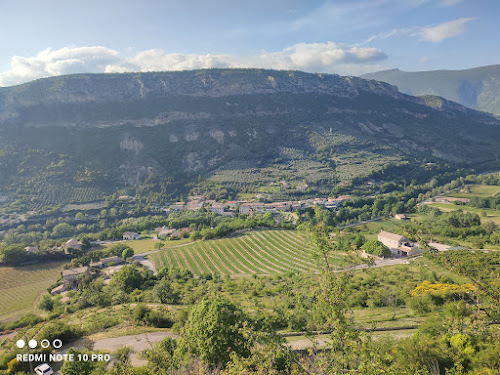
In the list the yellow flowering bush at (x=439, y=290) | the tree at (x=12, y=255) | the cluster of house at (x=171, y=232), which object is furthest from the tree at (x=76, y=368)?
the cluster of house at (x=171, y=232)

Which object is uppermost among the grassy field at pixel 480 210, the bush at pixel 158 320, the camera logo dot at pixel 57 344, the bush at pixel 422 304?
the camera logo dot at pixel 57 344

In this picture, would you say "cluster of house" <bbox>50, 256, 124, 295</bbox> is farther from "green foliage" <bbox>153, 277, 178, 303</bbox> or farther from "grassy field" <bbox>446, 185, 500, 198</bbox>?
"grassy field" <bbox>446, 185, 500, 198</bbox>

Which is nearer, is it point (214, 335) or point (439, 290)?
point (214, 335)

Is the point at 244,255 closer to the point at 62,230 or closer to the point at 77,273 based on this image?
the point at 77,273

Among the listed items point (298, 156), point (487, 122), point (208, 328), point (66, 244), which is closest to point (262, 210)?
point (66, 244)

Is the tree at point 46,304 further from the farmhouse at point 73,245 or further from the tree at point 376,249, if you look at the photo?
the tree at point 376,249

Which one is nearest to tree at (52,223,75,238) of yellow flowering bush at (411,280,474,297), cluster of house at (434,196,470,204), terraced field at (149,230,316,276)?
terraced field at (149,230,316,276)

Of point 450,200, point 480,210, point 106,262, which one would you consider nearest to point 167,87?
point 106,262
